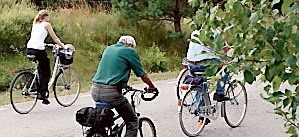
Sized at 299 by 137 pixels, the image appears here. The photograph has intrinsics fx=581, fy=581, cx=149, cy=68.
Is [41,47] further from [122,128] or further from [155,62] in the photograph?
[155,62]

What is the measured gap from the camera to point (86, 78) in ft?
64.1

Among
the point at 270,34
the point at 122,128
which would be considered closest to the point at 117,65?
the point at 122,128

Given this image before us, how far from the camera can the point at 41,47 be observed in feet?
32.9

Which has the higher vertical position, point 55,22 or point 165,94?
point 55,22

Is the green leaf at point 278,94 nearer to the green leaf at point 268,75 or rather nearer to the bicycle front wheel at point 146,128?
the green leaf at point 268,75

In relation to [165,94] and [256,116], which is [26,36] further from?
[256,116]

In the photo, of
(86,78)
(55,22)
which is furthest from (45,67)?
(55,22)

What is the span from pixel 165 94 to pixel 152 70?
903cm

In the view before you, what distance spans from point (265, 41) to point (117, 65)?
4.15 meters

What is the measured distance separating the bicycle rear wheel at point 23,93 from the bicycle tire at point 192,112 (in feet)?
10.3

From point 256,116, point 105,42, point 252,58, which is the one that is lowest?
point 256,116

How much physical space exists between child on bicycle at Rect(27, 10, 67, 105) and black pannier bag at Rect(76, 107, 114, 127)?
3883 mm

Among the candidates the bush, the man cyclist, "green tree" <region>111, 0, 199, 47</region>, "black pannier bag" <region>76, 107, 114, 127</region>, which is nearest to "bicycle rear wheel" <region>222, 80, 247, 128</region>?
the man cyclist

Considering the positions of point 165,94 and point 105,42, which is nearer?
point 165,94
